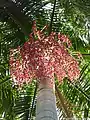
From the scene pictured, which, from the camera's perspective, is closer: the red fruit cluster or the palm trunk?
the palm trunk

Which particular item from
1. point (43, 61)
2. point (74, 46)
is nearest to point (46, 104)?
point (43, 61)

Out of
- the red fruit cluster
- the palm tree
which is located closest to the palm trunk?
the red fruit cluster

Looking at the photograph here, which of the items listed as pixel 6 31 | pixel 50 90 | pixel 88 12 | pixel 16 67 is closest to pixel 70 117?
pixel 50 90

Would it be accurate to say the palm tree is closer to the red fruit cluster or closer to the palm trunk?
the red fruit cluster

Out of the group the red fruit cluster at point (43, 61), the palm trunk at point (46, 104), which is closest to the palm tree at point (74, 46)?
the red fruit cluster at point (43, 61)

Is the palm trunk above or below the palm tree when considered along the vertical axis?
below

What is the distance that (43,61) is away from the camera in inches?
123

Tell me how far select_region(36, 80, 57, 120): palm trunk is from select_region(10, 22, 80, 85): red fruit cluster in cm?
17

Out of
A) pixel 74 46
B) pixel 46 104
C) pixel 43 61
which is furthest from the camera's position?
pixel 74 46

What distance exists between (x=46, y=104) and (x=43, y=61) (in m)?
0.63

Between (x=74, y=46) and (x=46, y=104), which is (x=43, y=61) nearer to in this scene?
(x=46, y=104)

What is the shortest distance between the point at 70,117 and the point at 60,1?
69.6 inches

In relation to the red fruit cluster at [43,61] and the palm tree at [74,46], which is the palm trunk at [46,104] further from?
the palm tree at [74,46]

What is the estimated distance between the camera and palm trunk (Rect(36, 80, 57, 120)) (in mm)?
2414
